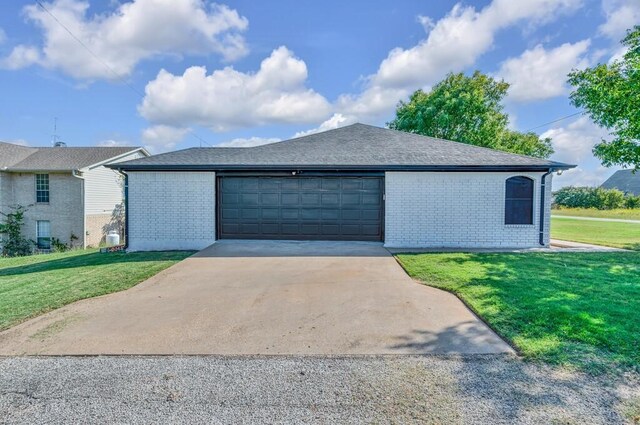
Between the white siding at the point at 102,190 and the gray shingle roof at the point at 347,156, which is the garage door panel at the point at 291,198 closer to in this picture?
the gray shingle roof at the point at 347,156

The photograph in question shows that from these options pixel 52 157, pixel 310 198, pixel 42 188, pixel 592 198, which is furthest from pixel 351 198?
pixel 592 198

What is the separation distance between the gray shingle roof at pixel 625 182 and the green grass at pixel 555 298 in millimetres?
56163

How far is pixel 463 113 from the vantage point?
23.6 m

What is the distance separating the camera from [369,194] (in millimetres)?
10672

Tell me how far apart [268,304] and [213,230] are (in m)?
6.01

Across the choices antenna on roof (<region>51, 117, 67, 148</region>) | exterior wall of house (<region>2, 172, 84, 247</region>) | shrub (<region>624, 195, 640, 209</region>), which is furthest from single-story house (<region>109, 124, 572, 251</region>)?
shrub (<region>624, 195, 640, 209</region>)

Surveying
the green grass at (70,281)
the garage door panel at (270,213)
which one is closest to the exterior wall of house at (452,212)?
the garage door panel at (270,213)

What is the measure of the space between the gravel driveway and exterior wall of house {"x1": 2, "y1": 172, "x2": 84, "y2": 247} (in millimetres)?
16025

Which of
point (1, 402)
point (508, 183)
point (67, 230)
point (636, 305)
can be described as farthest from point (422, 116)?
point (1, 402)

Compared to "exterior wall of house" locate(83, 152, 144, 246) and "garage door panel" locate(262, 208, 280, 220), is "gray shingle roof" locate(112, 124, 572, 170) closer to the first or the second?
"garage door panel" locate(262, 208, 280, 220)

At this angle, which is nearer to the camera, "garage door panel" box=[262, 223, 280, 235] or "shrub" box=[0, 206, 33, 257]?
"garage door panel" box=[262, 223, 280, 235]

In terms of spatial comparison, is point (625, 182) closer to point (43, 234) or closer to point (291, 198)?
point (291, 198)

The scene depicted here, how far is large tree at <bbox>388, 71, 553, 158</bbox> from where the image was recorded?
77.7ft

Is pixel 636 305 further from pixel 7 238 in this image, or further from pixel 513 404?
pixel 7 238
